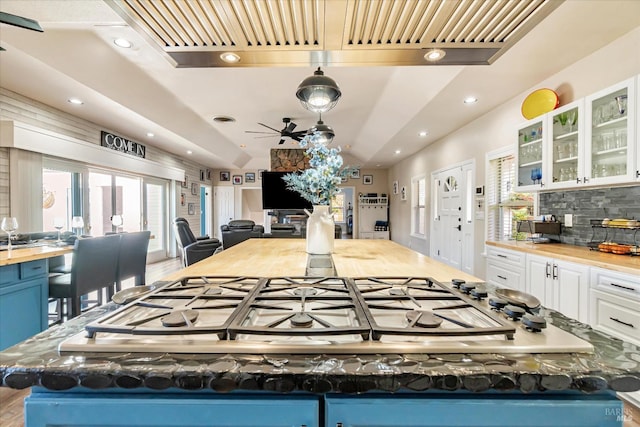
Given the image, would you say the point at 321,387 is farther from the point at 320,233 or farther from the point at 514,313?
the point at 320,233

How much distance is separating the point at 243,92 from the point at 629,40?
3.95 m

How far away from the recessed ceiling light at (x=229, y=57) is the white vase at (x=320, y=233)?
107 centimetres

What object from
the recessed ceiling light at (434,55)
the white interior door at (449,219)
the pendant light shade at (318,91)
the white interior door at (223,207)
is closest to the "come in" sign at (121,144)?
the white interior door at (223,207)

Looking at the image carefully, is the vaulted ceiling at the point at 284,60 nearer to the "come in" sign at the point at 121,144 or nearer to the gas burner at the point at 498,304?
the "come in" sign at the point at 121,144

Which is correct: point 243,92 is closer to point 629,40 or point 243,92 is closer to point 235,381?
point 629,40

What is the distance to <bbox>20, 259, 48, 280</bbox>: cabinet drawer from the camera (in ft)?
7.25

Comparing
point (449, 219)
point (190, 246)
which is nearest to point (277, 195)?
point (190, 246)

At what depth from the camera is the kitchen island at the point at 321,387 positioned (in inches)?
20.6

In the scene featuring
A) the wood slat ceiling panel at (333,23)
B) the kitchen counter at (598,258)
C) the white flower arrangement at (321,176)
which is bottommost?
the kitchen counter at (598,258)

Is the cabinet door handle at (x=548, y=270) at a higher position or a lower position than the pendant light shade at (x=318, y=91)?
lower

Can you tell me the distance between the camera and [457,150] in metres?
4.96

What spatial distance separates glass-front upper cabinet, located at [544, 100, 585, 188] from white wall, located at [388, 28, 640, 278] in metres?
0.29

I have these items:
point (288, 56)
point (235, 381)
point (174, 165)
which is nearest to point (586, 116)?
point (288, 56)

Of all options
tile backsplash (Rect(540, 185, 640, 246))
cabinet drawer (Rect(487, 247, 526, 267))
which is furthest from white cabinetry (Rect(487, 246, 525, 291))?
tile backsplash (Rect(540, 185, 640, 246))
